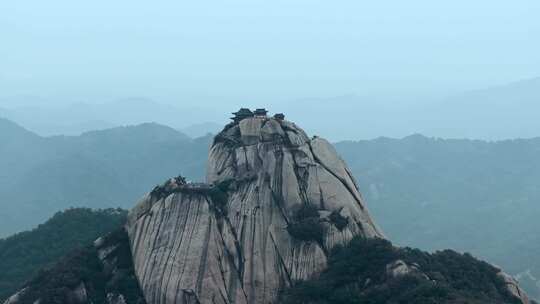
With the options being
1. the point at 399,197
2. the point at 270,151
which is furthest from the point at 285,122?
the point at 399,197

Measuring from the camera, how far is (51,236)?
160 ft

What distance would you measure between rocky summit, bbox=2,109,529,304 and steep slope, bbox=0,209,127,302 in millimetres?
11675

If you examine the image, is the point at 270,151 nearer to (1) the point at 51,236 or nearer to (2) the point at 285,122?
(2) the point at 285,122

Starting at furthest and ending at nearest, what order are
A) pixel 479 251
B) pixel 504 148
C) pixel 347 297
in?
pixel 504 148, pixel 479 251, pixel 347 297

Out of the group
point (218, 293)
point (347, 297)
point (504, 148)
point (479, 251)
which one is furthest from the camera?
point (504, 148)

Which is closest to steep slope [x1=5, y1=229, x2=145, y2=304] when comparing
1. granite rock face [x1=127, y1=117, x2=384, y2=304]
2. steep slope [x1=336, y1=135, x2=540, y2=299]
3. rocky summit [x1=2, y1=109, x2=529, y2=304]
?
rocky summit [x1=2, y1=109, x2=529, y2=304]

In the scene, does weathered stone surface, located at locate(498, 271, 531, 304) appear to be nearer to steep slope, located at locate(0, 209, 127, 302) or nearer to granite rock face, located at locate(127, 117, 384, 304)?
granite rock face, located at locate(127, 117, 384, 304)

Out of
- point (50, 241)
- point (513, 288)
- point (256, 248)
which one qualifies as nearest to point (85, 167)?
point (50, 241)

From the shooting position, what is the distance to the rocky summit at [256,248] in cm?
3073

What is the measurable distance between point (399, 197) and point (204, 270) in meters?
82.3

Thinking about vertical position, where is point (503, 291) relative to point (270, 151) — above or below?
below

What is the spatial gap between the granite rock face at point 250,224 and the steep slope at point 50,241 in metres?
11.7

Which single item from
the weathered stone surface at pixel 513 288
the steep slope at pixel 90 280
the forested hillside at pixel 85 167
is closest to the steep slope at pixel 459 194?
the forested hillside at pixel 85 167

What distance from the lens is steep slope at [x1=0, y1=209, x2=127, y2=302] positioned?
45.1 metres
